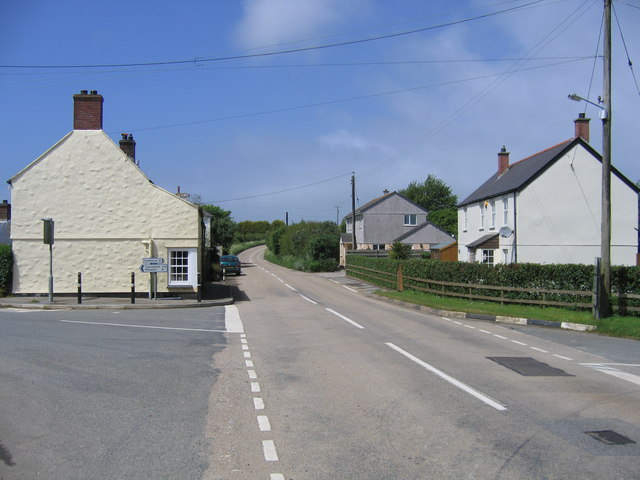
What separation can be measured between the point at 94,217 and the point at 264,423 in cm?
1968

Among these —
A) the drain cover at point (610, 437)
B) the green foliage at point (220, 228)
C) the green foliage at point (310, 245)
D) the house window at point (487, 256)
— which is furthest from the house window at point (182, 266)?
the green foliage at point (220, 228)

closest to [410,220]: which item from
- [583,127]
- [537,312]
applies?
[583,127]

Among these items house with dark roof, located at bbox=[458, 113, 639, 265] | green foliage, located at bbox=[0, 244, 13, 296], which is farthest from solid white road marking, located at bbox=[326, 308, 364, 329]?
house with dark roof, located at bbox=[458, 113, 639, 265]

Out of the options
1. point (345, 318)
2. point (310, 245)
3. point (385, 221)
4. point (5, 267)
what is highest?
point (385, 221)

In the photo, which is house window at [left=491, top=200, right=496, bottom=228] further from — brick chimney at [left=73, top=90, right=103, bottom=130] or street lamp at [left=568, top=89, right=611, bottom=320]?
brick chimney at [left=73, top=90, right=103, bottom=130]

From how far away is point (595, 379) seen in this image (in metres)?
9.51

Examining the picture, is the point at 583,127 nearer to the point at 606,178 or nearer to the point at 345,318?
the point at 606,178

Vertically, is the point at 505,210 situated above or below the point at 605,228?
above

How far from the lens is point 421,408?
7.35 meters

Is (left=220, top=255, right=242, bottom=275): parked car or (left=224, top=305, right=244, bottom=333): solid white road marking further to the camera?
(left=220, top=255, right=242, bottom=275): parked car

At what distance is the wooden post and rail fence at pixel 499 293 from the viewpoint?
18384mm

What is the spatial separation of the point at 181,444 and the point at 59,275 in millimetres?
20189

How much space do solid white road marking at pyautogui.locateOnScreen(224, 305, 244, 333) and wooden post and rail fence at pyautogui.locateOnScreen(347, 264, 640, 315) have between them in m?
9.17

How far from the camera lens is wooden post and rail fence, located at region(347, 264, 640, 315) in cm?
1838
